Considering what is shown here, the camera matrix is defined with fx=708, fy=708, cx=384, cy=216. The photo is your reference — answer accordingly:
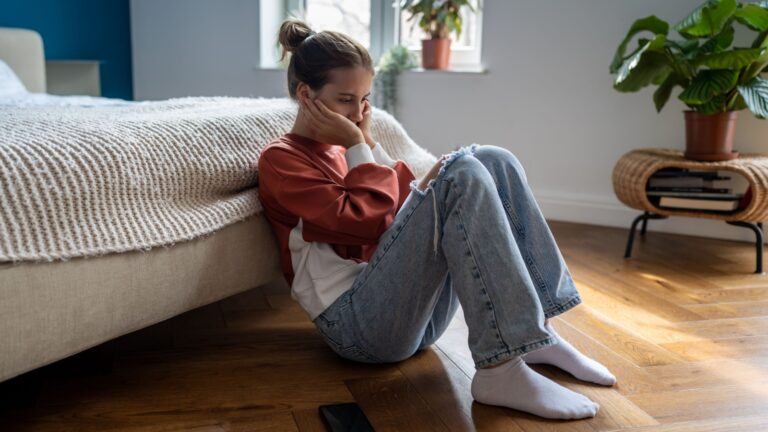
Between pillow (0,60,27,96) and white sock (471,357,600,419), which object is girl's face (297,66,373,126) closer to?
white sock (471,357,600,419)

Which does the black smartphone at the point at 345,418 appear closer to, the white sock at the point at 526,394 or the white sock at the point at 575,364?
the white sock at the point at 526,394

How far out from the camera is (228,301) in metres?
1.92

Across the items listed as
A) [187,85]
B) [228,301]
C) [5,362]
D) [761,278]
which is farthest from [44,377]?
[187,85]

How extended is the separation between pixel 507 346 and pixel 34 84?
3.11 m

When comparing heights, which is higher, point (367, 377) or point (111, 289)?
point (111, 289)

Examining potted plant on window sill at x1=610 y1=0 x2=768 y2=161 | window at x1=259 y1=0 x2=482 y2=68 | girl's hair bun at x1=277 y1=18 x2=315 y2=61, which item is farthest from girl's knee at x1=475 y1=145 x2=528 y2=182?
window at x1=259 y1=0 x2=482 y2=68

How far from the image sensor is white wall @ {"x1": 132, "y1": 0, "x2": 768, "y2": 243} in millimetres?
2910

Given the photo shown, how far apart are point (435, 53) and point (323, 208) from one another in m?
2.26

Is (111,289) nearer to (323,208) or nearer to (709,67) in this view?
(323,208)

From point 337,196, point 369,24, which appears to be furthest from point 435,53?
point 337,196

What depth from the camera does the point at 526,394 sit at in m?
1.24

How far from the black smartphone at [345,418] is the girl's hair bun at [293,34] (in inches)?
27.6

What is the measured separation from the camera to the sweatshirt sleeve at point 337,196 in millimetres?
1299

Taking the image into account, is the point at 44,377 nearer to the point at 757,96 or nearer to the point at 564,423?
the point at 564,423
